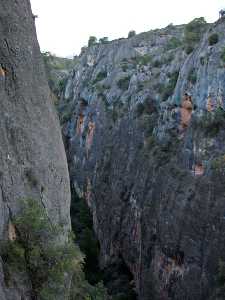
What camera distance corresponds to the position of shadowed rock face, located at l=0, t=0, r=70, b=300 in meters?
17.6

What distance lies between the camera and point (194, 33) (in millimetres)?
46094

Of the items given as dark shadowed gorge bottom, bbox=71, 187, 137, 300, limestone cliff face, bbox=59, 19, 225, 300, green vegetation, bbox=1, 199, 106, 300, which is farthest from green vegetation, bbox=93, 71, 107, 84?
green vegetation, bbox=1, 199, 106, 300

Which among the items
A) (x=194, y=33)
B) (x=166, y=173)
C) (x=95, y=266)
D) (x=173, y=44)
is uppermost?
(x=194, y=33)

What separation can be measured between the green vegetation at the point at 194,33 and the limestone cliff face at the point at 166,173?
41.3 inches

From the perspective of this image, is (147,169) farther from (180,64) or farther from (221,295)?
(221,295)

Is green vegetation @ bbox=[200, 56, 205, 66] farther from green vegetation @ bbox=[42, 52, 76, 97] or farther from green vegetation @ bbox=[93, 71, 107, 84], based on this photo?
green vegetation @ bbox=[42, 52, 76, 97]

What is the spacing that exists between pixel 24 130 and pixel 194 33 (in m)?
29.5

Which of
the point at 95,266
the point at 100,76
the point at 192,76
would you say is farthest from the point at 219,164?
the point at 100,76

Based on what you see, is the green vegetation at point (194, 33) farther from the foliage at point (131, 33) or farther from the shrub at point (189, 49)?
the foliage at point (131, 33)

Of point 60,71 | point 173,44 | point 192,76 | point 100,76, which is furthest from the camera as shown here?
point 60,71

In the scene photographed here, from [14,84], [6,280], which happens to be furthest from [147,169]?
[6,280]

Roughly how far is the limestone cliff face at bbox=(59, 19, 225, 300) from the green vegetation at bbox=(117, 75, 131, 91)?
6.9 inches

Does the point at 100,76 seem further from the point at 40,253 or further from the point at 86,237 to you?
the point at 40,253

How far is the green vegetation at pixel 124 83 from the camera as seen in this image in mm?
59625
